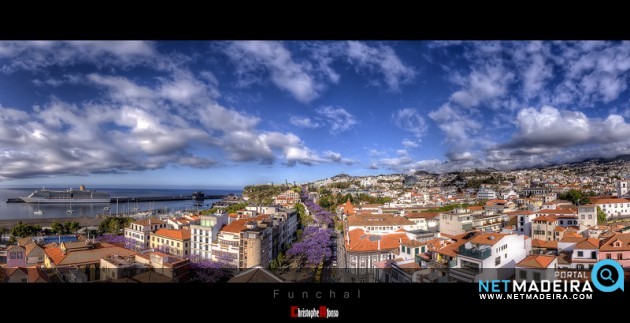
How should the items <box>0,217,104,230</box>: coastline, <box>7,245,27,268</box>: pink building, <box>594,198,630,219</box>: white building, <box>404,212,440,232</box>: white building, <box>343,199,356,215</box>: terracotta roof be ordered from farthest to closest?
<box>343,199,356,215</box>: terracotta roof → <box>0,217,104,230</box>: coastline → <box>404,212,440,232</box>: white building → <box>594,198,630,219</box>: white building → <box>7,245,27,268</box>: pink building

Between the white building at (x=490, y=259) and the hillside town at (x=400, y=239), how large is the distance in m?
0.01

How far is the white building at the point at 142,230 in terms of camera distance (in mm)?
4825

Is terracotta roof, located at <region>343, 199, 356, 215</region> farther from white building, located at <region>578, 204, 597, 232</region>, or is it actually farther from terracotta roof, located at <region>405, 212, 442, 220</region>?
white building, located at <region>578, 204, 597, 232</region>

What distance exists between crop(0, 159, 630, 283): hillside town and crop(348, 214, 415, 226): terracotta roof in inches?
0.9

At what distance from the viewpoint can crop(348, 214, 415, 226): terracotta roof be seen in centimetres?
564

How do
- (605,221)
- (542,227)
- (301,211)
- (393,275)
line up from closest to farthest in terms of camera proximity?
1. (393,275)
2. (542,227)
3. (605,221)
4. (301,211)

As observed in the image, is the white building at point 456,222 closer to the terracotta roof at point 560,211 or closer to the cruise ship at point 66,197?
the terracotta roof at point 560,211
